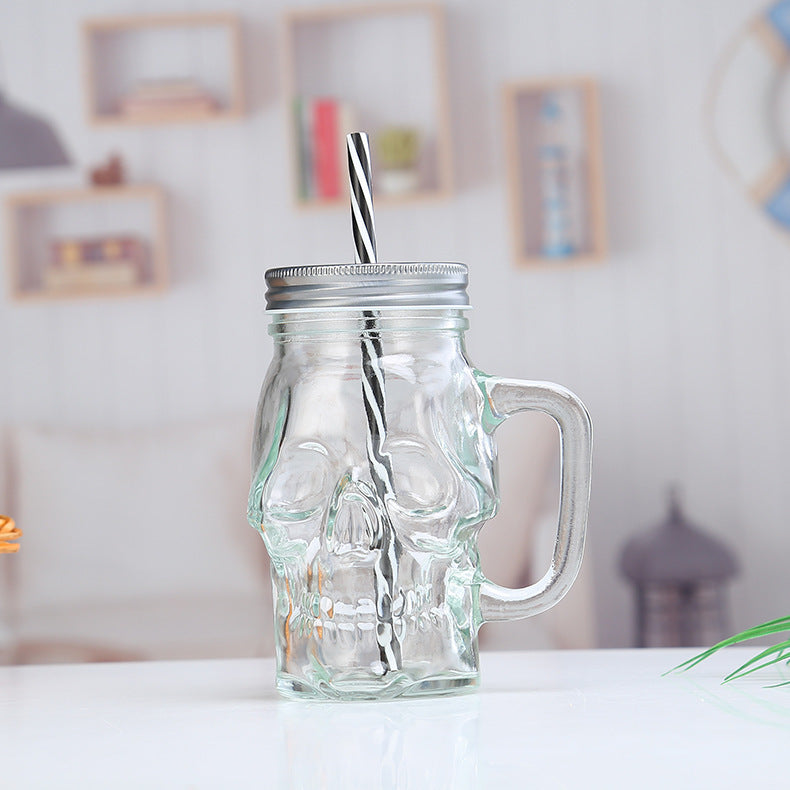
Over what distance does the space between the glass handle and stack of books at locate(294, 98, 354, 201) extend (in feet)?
8.61

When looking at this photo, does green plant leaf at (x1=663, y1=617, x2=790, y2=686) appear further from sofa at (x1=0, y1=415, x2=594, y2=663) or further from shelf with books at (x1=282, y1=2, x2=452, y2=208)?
shelf with books at (x1=282, y1=2, x2=452, y2=208)

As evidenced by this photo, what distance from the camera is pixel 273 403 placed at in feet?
1.81

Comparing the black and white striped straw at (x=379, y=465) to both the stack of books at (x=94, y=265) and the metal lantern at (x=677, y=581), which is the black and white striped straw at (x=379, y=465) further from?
the stack of books at (x=94, y=265)

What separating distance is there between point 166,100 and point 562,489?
2851 mm

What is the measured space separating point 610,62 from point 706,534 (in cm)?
132

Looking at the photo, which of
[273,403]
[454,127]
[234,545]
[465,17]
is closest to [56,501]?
[234,545]

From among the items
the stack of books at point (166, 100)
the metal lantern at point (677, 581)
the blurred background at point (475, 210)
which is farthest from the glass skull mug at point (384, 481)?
the stack of books at point (166, 100)

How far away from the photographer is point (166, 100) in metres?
3.17

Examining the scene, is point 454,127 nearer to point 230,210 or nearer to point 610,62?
point 610,62

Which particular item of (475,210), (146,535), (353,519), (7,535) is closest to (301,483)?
(353,519)

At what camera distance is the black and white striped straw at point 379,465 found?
0.51 meters

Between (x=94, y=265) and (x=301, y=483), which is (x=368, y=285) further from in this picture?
(x=94, y=265)

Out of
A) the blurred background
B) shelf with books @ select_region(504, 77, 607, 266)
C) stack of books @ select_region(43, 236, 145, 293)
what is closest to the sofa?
the blurred background

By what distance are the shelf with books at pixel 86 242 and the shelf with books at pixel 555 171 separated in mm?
992
